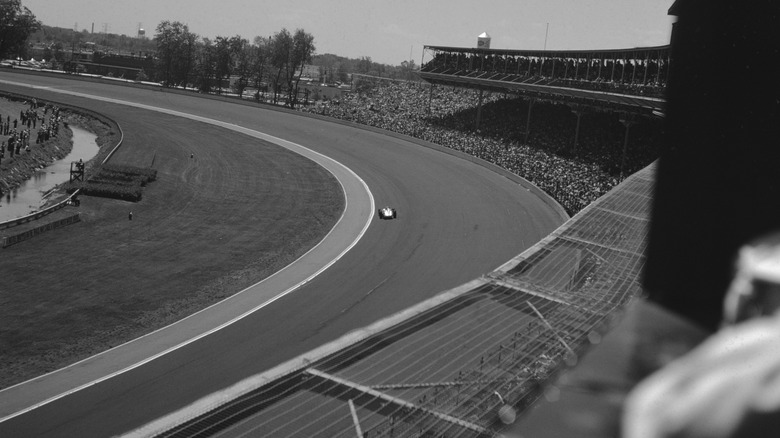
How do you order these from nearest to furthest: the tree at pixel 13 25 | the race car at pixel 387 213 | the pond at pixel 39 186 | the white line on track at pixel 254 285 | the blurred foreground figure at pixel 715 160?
the blurred foreground figure at pixel 715 160
the white line on track at pixel 254 285
the pond at pixel 39 186
the race car at pixel 387 213
the tree at pixel 13 25

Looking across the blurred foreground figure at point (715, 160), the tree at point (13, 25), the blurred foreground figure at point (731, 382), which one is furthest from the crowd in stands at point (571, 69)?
the tree at point (13, 25)

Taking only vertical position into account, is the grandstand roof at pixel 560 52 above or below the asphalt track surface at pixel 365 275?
above

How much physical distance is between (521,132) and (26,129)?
98.9ft

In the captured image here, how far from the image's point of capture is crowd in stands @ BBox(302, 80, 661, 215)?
33344mm

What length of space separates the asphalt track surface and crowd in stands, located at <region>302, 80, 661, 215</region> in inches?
70.1

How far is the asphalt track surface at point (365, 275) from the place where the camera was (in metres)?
11.9

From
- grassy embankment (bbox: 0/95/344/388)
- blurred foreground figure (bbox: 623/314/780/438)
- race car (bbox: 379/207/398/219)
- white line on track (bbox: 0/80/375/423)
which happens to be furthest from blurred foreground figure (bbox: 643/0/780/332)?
race car (bbox: 379/207/398/219)

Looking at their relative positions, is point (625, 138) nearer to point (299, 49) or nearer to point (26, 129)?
point (26, 129)

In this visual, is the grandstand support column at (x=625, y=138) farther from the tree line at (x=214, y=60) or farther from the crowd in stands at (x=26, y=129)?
the tree line at (x=214, y=60)

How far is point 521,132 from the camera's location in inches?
1769

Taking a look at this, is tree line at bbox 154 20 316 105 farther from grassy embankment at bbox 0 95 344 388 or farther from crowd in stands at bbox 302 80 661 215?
grassy embankment at bbox 0 95 344 388

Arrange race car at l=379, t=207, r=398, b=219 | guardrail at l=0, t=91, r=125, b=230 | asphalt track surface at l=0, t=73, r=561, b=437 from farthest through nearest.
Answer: race car at l=379, t=207, r=398, b=219
guardrail at l=0, t=91, r=125, b=230
asphalt track surface at l=0, t=73, r=561, b=437

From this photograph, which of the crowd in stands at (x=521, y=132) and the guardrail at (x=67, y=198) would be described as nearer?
the guardrail at (x=67, y=198)

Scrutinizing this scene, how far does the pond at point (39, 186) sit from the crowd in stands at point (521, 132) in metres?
20.9
